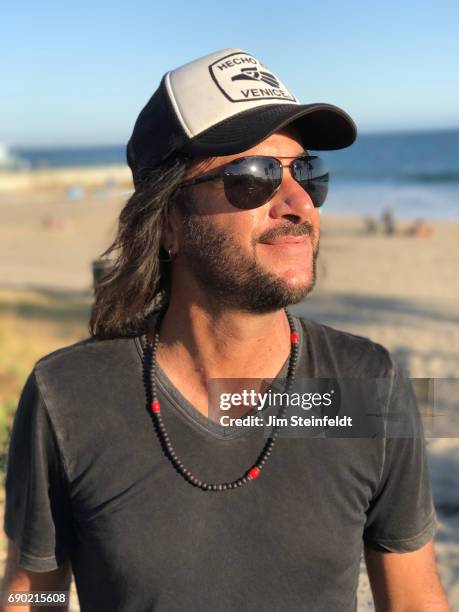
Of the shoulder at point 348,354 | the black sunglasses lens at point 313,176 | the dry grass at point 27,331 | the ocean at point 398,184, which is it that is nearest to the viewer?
the shoulder at point 348,354

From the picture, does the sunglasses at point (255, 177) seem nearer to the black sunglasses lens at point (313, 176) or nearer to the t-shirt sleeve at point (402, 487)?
the black sunglasses lens at point (313, 176)

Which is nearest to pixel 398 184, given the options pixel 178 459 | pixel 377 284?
pixel 377 284

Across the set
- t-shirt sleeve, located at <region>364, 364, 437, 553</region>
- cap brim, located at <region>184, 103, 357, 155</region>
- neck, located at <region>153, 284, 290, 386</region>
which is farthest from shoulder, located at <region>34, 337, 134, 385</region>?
t-shirt sleeve, located at <region>364, 364, 437, 553</region>

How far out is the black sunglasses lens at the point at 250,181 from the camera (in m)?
1.97

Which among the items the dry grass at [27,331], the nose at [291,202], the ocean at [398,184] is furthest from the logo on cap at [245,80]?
the ocean at [398,184]

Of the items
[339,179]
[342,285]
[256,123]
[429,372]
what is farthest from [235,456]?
[339,179]

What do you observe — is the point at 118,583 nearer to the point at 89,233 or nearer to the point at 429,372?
the point at 429,372

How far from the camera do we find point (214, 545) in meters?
1.73

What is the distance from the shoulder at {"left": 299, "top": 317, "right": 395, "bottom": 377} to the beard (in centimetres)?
17

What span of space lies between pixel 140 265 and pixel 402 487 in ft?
3.35

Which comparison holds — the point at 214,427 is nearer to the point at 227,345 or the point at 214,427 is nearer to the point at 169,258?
the point at 227,345

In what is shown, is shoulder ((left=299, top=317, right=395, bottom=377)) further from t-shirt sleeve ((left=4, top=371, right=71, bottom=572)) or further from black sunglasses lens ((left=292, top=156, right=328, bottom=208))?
t-shirt sleeve ((left=4, top=371, right=71, bottom=572))

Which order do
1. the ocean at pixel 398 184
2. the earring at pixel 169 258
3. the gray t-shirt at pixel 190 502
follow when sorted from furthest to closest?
the ocean at pixel 398 184 → the earring at pixel 169 258 → the gray t-shirt at pixel 190 502

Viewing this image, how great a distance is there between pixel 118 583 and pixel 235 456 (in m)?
0.42
